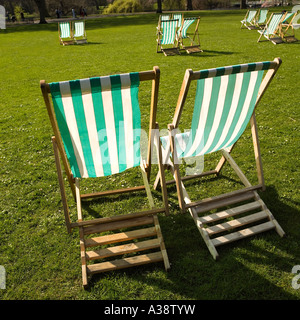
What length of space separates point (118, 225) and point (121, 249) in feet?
0.74

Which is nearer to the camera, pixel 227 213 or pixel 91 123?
pixel 91 123

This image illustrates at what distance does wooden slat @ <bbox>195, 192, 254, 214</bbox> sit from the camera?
2.79m

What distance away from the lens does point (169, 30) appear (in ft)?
28.9

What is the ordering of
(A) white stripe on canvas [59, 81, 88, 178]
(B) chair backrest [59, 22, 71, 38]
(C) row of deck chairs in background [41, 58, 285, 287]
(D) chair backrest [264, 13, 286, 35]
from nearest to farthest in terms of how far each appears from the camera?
Answer: (A) white stripe on canvas [59, 81, 88, 178] → (C) row of deck chairs in background [41, 58, 285, 287] → (D) chair backrest [264, 13, 286, 35] → (B) chair backrest [59, 22, 71, 38]

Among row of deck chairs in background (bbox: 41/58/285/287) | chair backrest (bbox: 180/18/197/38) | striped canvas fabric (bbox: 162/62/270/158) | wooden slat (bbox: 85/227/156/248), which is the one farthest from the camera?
chair backrest (bbox: 180/18/197/38)

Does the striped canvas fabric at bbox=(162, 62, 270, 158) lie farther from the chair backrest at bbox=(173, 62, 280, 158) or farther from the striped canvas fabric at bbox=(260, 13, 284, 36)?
the striped canvas fabric at bbox=(260, 13, 284, 36)

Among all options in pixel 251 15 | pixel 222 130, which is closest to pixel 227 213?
pixel 222 130

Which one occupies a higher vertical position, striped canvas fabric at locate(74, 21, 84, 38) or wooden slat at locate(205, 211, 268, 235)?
wooden slat at locate(205, 211, 268, 235)

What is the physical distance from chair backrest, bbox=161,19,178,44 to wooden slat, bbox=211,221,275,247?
292 inches

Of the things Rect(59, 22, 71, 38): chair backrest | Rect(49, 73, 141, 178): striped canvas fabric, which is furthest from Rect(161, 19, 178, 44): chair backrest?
Rect(49, 73, 141, 178): striped canvas fabric

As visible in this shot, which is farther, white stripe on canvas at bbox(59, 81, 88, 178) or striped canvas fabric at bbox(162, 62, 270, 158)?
striped canvas fabric at bbox(162, 62, 270, 158)

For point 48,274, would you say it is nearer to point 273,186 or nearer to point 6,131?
point 273,186

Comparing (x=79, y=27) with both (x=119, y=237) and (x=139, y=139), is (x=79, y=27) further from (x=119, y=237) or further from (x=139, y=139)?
(x=119, y=237)

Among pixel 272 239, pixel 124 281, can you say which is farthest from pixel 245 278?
pixel 124 281
